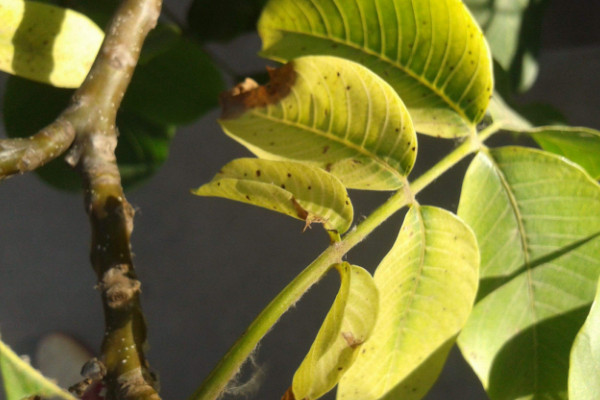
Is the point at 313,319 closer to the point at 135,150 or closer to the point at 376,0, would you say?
the point at 135,150

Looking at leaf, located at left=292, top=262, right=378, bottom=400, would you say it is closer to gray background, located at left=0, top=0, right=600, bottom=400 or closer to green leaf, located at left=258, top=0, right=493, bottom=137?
green leaf, located at left=258, top=0, right=493, bottom=137

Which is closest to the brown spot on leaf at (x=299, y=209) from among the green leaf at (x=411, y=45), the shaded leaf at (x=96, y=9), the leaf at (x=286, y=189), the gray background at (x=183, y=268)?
the leaf at (x=286, y=189)

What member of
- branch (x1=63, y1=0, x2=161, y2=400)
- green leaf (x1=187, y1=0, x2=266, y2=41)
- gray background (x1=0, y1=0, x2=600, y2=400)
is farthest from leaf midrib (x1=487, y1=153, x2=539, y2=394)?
gray background (x1=0, y1=0, x2=600, y2=400)

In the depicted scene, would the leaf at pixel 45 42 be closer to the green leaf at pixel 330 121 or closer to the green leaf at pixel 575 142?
the green leaf at pixel 330 121

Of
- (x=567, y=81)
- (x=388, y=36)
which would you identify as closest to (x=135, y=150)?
(x=388, y=36)

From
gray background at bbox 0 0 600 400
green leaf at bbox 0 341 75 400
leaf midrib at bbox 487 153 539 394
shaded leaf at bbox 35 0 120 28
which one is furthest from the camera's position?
gray background at bbox 0 0 600 400

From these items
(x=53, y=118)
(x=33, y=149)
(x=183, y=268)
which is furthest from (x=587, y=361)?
(x=183, y=268)
